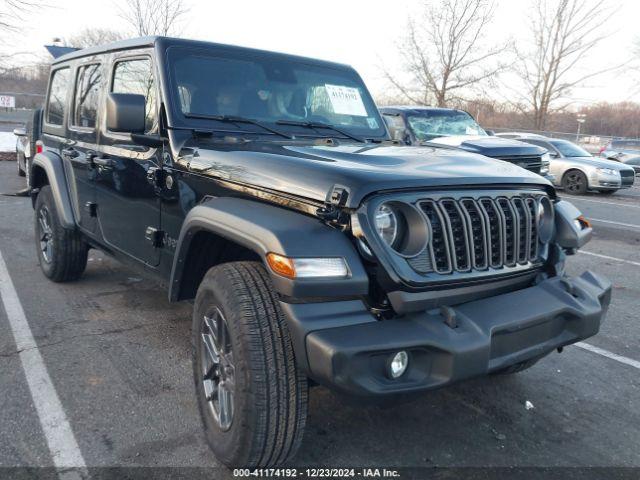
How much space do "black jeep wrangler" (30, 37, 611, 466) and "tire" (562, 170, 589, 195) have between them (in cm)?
1205

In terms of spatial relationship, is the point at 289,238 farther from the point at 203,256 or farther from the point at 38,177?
the point at 38,177

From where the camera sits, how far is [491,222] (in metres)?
2.55

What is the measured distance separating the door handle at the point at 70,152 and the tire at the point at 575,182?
12.7 m

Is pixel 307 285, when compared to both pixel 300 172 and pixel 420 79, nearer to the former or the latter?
pixel 300 172

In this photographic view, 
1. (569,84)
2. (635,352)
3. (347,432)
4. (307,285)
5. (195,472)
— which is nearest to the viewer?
(307,285)

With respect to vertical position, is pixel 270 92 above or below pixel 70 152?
above

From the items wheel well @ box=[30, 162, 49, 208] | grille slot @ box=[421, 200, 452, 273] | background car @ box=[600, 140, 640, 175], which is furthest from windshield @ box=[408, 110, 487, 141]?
background car @ box=[600, 140, 640, 175]

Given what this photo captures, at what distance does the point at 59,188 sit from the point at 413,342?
3.65 m

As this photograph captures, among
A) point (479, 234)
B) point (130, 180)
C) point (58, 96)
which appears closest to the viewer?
point (479, 234)

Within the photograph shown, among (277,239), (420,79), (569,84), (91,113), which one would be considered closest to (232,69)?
(91,113)

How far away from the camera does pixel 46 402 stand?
306 centimetres

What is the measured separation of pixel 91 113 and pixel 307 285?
3019 millimetres

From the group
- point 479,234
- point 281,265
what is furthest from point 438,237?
point 281,265

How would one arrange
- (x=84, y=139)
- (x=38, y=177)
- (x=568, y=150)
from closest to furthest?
(x=84, y=139)
(x=38, y=177)
(x=568, y=150)
